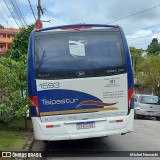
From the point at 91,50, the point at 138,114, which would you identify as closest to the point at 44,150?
the point at 91,50

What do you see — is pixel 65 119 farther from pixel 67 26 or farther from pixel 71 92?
pixel 67 26

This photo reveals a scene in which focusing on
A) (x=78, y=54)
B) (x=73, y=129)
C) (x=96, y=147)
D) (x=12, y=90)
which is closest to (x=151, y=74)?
(x=12, y=90)

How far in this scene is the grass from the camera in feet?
32.5

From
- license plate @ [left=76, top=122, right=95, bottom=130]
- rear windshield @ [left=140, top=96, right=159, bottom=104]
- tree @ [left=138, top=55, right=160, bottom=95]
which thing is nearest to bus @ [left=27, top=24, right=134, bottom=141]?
license plate @ [left=76, top=122, right=95, bottom=130]

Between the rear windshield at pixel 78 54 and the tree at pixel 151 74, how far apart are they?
2834cm

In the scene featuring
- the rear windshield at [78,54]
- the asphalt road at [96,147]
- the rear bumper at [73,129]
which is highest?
the rear windshield at [78,54]

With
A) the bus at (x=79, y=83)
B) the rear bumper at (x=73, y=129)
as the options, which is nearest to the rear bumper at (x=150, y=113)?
the bus at (x=79, y=83)

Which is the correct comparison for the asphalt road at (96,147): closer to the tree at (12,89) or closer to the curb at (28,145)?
the curb at (28,145)

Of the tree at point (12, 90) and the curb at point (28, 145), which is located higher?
the tree at point (12, 90)

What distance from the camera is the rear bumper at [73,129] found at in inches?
354

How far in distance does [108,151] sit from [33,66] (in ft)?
9.89

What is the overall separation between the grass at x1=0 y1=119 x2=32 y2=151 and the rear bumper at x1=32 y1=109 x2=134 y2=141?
3.63 ft

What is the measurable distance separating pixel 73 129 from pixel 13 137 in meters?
3.33

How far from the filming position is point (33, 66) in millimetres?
9148
